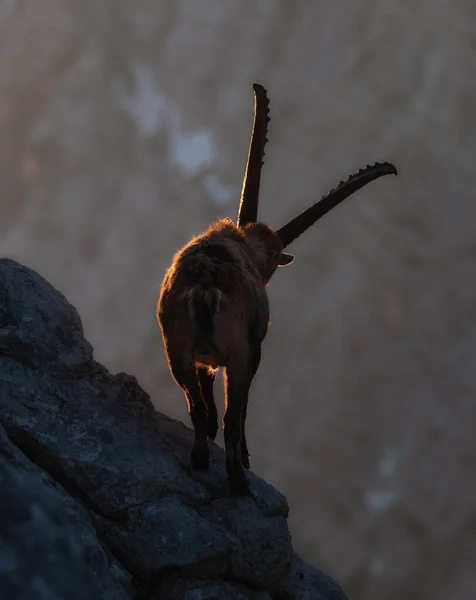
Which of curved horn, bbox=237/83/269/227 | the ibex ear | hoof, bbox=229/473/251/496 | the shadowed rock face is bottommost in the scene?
the shadowed rock face

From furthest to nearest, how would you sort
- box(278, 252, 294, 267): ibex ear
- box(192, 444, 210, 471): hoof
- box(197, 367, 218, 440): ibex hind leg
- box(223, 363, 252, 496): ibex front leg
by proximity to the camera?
1. box(278, 252, 294, 267): ibex ear
2. box(197, 367, 218, 440): ibex hind leg
3. box(192, 444, 210, 471): hoof
4. box(223, 363, 252, 496): ibex front leg

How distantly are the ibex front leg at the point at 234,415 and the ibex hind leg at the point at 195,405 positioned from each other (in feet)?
1.15

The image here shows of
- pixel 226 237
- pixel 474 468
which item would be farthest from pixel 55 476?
pixel 474 468

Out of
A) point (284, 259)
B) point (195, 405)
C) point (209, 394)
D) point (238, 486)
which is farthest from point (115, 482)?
point (284, 259)

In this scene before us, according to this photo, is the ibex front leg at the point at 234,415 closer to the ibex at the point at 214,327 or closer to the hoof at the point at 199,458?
the ibex at the point at 214,327

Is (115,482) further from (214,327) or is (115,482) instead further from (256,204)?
(256,204)

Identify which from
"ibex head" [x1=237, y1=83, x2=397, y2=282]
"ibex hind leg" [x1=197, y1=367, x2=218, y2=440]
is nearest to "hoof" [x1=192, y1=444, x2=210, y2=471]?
"ibex hind leg" [x1=197, y1=367, x2=218, y2=440]

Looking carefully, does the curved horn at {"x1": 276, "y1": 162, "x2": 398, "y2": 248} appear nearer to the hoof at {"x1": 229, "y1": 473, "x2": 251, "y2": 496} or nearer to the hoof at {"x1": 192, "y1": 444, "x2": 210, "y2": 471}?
the hoof at {"x1": 192, "y1": 444, "x2": 210, "y2": 471}

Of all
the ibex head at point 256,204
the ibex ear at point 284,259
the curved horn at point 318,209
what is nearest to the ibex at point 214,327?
the ibex head at point 256,204

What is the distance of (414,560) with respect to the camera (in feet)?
193

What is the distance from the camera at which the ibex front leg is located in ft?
26.5

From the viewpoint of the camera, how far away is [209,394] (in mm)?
9781

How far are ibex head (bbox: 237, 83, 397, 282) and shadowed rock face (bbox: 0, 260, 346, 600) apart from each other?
137 inches

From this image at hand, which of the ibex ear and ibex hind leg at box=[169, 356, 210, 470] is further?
the ibex ear
